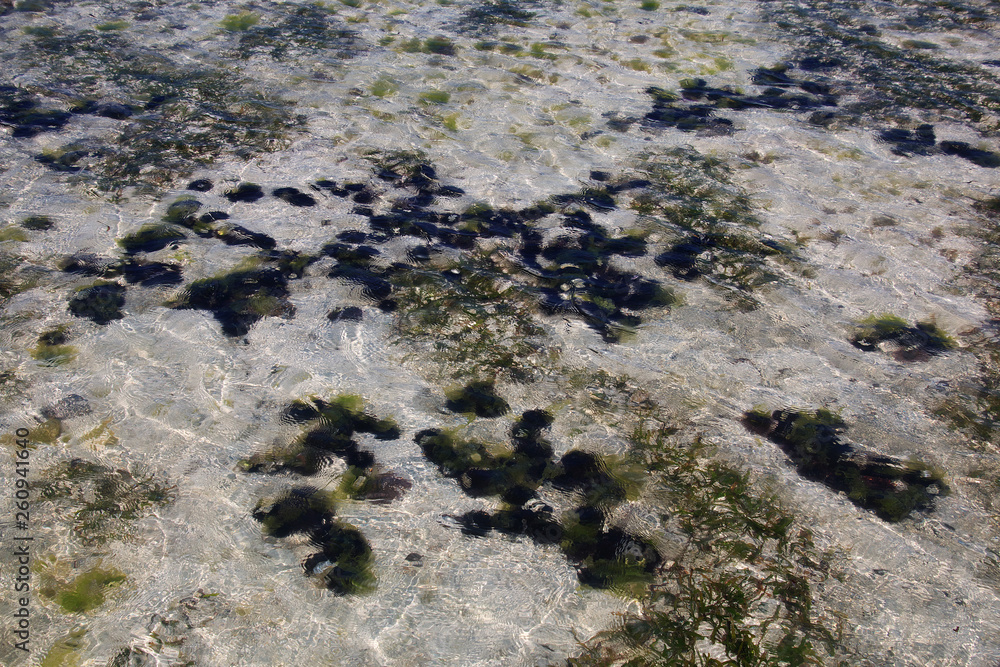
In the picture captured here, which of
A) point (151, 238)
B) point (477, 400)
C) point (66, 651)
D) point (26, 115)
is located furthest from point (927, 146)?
point (26, 115)

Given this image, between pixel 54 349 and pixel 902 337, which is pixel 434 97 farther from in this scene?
pixel 902 337

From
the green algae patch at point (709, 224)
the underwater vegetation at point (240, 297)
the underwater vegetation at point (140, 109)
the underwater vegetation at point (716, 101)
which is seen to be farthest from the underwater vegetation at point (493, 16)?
the underwater vegetation at point (240, 297)

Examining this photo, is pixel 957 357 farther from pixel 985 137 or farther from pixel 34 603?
pixel 34 603

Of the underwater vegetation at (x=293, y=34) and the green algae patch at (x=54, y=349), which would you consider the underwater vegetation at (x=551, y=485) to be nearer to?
the green algae patch at (x=54, y=349)

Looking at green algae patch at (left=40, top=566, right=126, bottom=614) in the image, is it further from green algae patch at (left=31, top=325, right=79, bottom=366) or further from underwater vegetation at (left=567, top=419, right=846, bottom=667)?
underwater vegetation at (left=567, top=419, right=846, bottom=667)

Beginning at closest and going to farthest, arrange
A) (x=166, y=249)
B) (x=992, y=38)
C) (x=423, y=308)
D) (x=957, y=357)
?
(x=957, y=357) → (x=423, y=308) → (x=166, y=249) → (x=992, y=38)

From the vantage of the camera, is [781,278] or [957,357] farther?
[781,278]

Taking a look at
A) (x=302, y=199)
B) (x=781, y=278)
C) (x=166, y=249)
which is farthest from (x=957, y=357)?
(x=166, y=249)
